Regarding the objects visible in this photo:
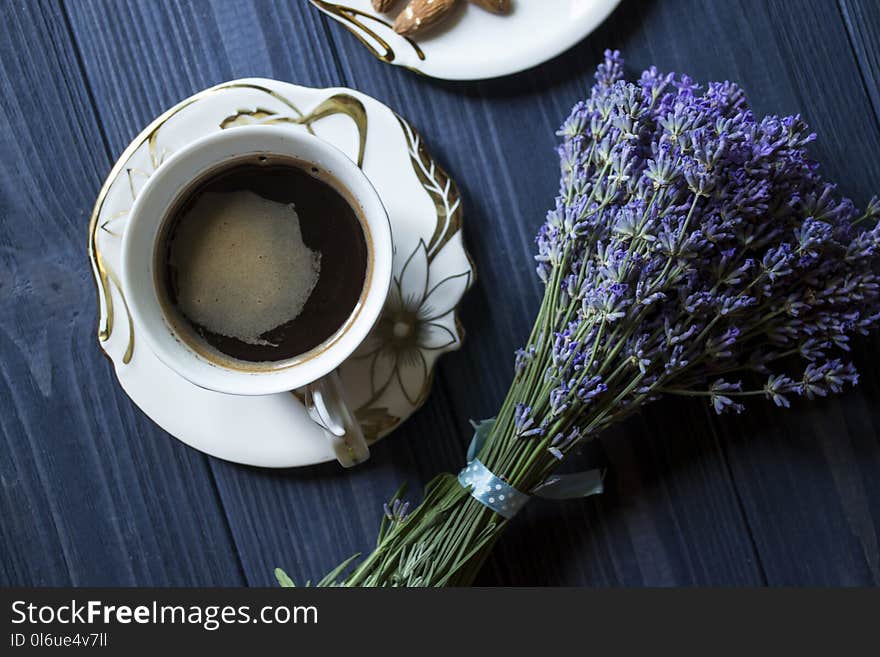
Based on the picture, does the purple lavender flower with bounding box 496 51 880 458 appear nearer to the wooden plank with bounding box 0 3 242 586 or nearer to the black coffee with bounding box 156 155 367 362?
the black coffee with bounding box 156 155 367 362

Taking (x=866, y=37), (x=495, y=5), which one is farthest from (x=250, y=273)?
(x=866, y=37)

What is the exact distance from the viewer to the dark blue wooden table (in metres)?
0.88

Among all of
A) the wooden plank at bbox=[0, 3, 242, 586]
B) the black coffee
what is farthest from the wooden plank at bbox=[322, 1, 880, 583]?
the wooden plank at bbox=[0, 3, 242, 586]

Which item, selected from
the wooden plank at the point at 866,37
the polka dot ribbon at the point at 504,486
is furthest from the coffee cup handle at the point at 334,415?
the wooden plank at the point at 866,37

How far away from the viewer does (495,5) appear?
2.80 ft

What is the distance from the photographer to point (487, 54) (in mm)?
861

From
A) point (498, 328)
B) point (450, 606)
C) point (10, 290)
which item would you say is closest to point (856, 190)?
point (498, 328)

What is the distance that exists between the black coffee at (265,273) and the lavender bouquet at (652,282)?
0.63 feet

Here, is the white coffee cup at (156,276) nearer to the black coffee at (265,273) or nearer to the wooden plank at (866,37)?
the black coffee at (265,273)

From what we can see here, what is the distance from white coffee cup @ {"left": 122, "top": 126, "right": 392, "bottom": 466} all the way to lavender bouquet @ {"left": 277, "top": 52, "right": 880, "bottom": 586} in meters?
0.14

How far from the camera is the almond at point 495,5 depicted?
2.80ft

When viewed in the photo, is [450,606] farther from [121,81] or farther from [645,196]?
[121,81]

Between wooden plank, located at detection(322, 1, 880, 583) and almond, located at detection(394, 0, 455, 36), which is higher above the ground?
almond, located at detection(394, 0, 455, 36)

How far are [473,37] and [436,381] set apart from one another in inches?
14.3
